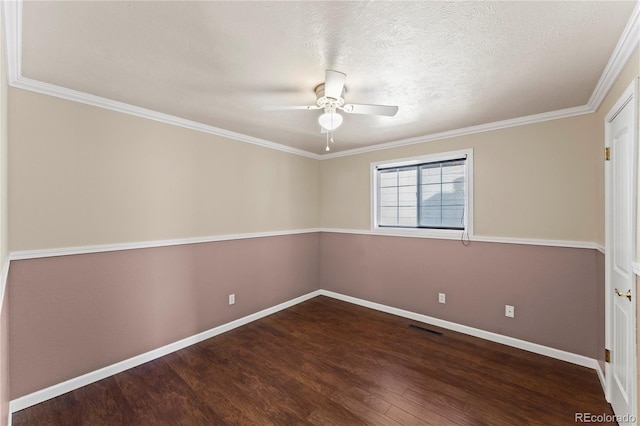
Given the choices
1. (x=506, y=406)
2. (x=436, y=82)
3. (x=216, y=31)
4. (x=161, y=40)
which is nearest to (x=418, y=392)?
(x=506, y=406)

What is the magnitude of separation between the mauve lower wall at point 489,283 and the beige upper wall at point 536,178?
0.73ft

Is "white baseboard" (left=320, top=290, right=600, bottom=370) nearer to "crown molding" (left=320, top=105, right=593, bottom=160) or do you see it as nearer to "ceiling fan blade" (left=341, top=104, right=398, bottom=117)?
"crown molding" (left=320, top=105, right=593, bottom=160)

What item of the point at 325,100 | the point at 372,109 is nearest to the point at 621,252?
the point at 372,109

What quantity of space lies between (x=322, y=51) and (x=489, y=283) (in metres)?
2.98

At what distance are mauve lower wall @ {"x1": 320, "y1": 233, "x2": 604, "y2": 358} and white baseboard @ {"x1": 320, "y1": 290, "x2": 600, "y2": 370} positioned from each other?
48mm

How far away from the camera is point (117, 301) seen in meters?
2.39

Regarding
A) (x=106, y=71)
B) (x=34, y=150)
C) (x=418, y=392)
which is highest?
(x=106, y=71)

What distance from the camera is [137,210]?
2.53 metres

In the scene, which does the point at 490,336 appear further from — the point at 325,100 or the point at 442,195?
the point at 325,100

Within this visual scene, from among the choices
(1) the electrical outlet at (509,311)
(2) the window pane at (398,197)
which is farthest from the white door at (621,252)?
(2) the window pane at (398,197)

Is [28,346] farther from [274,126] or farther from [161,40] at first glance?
[274,126]

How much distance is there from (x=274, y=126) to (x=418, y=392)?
295 cm

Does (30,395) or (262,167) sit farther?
(262,167)

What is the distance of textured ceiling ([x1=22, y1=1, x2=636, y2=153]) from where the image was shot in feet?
4.29
